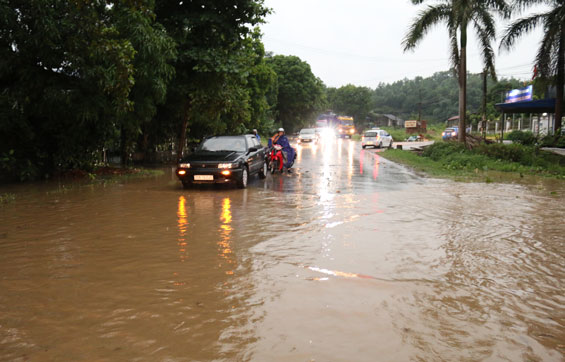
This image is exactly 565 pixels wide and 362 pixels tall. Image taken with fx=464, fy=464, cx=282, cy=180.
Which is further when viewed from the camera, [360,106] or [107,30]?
[360,106]

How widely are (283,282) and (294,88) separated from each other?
61779mm

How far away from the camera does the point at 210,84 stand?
1709 centimetres

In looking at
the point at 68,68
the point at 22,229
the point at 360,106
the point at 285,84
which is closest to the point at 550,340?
the point at 22,229

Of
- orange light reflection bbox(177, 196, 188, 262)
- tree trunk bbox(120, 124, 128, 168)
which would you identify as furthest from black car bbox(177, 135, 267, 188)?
tree trunk bbox(120, 124, 128, 168)

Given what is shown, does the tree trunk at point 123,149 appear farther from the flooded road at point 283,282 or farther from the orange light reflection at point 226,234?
the orange light reflection at point 226,234

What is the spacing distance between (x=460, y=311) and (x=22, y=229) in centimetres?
686

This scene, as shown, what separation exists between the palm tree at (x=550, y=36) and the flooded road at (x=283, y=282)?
1508cm

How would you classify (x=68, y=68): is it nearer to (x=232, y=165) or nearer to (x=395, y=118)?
(x=232, y=165)

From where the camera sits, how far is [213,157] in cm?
1298

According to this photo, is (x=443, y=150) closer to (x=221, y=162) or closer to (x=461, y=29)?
(x=461, y=29)

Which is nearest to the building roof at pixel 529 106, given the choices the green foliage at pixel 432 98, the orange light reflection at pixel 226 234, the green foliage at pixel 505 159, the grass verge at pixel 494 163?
the green foliage at pixel 505 159

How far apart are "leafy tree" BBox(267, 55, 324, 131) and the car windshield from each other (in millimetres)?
50523

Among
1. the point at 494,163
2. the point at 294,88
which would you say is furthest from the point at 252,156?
the point at 294,88

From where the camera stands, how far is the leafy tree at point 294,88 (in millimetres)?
65438
